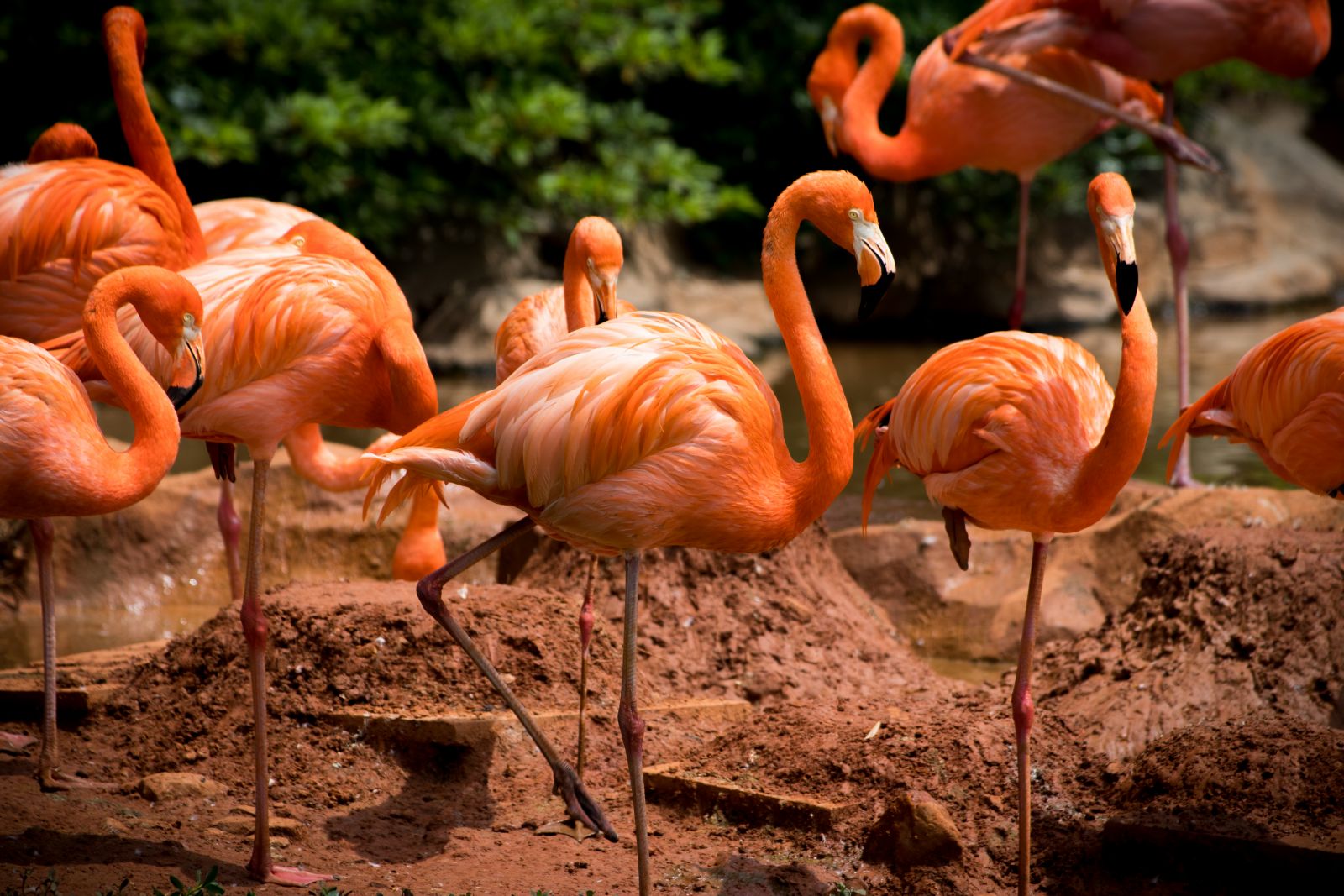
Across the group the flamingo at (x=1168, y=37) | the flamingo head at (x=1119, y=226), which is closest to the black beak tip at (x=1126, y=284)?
the flamingo head at (x=1119, y=226)

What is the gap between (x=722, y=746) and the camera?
4133mm

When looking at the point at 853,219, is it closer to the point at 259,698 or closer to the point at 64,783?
the point at 259,698

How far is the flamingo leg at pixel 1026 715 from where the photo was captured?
3.37m

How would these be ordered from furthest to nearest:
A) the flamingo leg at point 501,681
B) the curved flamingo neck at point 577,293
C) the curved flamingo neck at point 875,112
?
1. the curved flamingo neck at point 875,112
2. the curved flamingo neck at point 577,293
3. the flamingo leg at point 501,681

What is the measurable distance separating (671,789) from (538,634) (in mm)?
722

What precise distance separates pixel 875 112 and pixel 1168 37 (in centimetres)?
171

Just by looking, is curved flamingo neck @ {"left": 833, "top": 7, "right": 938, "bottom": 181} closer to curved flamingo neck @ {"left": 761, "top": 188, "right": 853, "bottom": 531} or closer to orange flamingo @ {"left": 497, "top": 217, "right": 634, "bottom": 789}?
orange flamingo @ {"left": 497, "top": 217, "right": 634, "bottom": 789}

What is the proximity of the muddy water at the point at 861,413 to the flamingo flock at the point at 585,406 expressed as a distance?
3.50 ft

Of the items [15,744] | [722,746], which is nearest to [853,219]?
[722,746]

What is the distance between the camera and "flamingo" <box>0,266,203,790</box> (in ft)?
11.5

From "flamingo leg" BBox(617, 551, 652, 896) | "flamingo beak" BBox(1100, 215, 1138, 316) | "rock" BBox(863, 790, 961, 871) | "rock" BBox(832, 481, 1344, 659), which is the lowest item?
"rock" BBox(832, 481, 1344, 659)

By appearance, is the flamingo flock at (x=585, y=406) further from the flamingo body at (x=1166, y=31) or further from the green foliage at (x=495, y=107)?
the green foliage at (x=495, y=107)

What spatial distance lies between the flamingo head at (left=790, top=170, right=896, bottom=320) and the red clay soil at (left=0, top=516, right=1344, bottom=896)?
1333 mm

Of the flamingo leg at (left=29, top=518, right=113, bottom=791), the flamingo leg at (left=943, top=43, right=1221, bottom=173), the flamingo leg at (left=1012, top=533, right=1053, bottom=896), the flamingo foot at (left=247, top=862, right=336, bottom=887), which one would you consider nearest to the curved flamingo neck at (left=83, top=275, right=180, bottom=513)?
the flamingo leg at (left=29, top=518, right=113, bottom=791)
